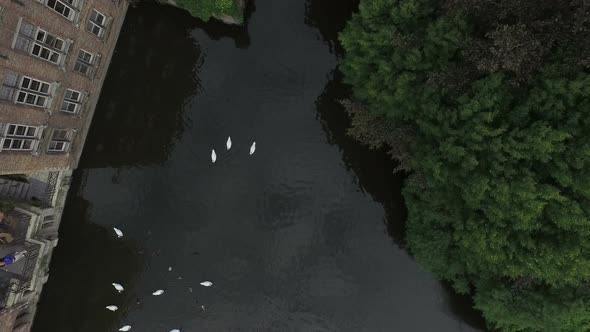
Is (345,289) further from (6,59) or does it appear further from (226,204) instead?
(6,59)

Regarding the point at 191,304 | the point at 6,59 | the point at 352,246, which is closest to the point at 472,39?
the point at 352,246

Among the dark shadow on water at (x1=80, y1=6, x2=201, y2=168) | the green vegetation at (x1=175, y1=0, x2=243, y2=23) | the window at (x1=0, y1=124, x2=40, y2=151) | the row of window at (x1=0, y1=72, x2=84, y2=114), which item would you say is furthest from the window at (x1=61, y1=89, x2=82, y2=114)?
the green vegetation at (x1=175, y1=0, x2=243, y2=23)

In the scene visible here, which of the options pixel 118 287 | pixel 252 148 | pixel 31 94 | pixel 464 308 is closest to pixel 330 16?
pixel 252 148

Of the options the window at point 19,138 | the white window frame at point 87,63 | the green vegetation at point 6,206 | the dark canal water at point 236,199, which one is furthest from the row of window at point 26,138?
the green vegetation at point 6,206

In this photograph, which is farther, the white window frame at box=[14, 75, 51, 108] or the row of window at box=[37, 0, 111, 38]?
the row of window at box=[37, 0, 111, 38]

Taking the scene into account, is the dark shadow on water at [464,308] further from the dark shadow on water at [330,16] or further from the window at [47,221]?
the window at [47,221]

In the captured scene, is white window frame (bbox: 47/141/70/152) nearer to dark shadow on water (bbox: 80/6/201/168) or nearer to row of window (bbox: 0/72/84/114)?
dark shadow on water (bbox: 80/6/201/168)
